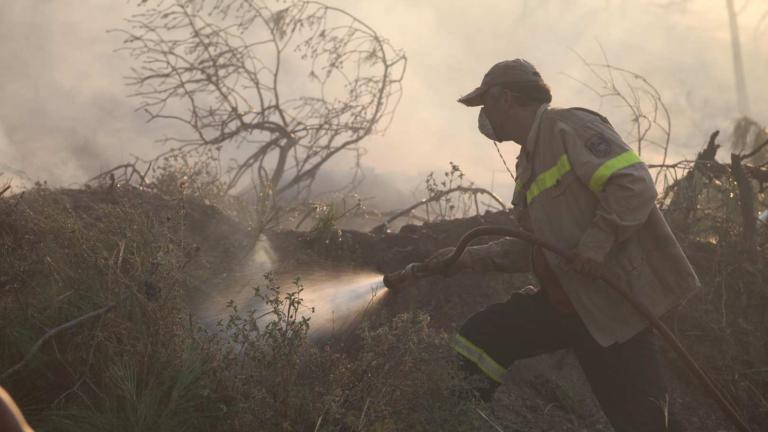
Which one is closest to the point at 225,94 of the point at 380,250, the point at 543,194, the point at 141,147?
the point at 380,250

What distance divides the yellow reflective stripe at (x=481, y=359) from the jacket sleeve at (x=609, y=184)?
713mm

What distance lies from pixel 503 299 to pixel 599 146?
227cm

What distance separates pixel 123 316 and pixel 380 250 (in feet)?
9.26

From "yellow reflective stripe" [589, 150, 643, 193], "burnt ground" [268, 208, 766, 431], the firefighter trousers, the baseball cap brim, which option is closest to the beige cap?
the baseball cap brim

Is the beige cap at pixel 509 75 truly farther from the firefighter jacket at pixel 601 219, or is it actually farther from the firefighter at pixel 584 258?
the firefighter jacket at pixel 601 219

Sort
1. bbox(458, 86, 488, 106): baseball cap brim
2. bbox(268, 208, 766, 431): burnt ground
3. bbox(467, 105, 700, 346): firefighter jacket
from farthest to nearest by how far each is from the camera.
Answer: bbox(268, 208, 766, 431): burnt ground → bbox(458, 86, 488, 106): baseball cap brim → bbox(467, 105, 700, 346): firefighter jacket

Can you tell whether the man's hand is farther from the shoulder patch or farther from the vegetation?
the shoulder patch

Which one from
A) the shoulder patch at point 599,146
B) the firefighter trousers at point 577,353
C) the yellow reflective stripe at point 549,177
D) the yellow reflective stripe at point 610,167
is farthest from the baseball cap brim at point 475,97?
the firefighter trousers at point 577,353

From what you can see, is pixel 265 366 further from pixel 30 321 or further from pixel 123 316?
pixel 30 321

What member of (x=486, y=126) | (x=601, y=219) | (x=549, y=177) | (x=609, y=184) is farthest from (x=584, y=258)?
(x=486, y=126)

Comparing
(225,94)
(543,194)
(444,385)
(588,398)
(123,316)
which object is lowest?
(588,398)

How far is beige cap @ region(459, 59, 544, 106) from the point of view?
3545 millimetres

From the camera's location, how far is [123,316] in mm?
3342

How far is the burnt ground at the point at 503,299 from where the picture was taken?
4.30 m
